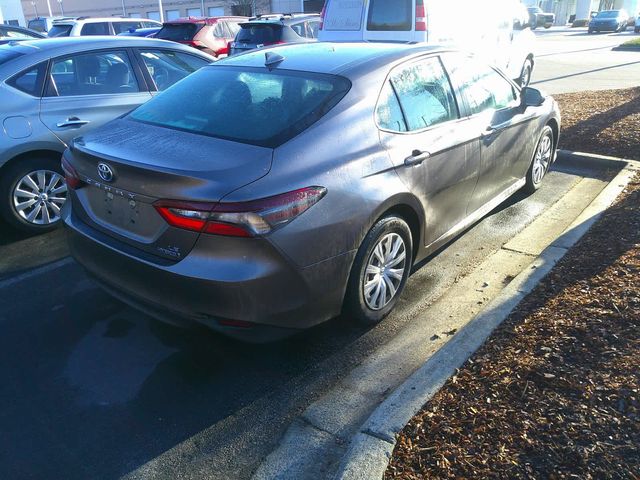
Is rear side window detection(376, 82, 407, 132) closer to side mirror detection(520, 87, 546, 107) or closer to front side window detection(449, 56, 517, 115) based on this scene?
front side window detection(449, 56, 517, 115)

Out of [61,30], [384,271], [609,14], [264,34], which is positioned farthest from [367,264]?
[609,14]

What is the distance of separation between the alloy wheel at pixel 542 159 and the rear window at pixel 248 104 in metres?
3.06

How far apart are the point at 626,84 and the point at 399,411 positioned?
44.8 feet

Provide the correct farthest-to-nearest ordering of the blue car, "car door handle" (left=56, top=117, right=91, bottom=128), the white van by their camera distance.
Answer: the blue car
the white van
"car door handle" (left=56, top=117, right=91, bottom=128)

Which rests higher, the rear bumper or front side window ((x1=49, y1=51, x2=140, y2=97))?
front side window ((x1=49, y1=51, x2=140, y2=97))

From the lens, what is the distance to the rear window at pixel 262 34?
1303 centimetres

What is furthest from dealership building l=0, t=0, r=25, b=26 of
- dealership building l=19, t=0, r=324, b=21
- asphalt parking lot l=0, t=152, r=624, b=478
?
asphalt parking lot l=0, t=152, r=624, b=478

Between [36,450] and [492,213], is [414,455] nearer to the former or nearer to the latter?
[36,450]

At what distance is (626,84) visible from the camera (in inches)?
532

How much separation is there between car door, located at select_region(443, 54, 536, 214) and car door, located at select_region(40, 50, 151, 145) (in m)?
3.10

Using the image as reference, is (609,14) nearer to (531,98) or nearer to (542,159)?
(542,159)

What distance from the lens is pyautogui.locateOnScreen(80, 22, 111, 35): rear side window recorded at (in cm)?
1712

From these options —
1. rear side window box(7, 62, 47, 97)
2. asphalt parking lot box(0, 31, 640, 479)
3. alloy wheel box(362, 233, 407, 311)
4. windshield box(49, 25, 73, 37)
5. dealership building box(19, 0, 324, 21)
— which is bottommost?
dealership building box(19, 0, 324, 21)


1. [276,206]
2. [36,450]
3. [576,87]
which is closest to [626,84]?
[576,87]
